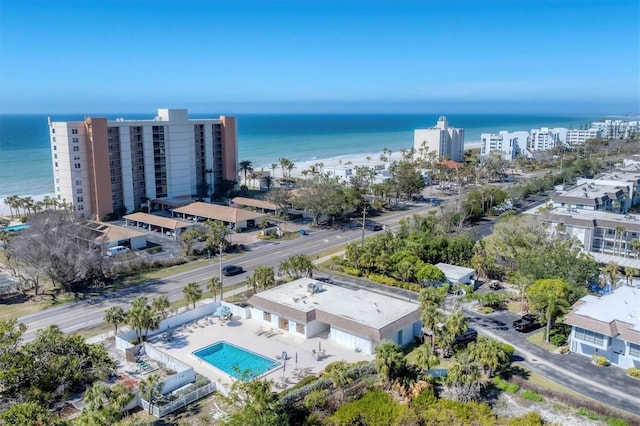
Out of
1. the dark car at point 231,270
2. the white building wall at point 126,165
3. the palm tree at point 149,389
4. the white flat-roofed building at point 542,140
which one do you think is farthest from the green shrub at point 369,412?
the white flat-roofed building at point 542,140

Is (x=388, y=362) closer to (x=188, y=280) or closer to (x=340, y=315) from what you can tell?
(x=340, y=315)

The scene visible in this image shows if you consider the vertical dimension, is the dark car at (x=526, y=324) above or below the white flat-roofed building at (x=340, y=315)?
below

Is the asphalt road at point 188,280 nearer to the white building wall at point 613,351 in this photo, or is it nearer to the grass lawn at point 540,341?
the grass lawn at point 540,341

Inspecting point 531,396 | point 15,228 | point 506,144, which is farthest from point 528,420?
point 506,144

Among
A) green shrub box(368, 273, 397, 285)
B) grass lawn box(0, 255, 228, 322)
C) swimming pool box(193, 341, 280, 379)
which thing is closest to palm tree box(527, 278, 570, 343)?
green shrub box(368, 273, 397, 285)

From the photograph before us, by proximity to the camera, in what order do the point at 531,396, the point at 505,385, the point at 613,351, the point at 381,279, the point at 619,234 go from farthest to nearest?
the point at 619,234
the point at 381,279
the point at 613,351
the point at 505,385
the point at 531,396

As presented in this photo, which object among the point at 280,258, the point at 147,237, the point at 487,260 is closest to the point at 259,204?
the point at 147,237

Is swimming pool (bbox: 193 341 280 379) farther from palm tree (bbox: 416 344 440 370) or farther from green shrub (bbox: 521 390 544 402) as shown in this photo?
green shrub (bbox: 521 390 544 402)
